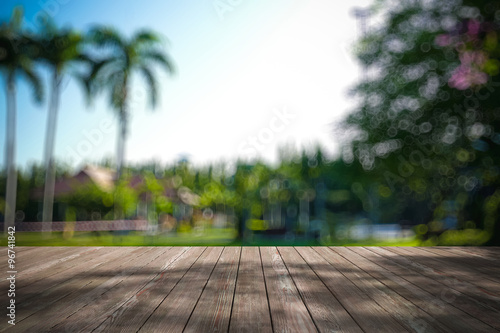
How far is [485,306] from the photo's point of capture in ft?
8.27

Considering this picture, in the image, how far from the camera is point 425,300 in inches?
Result: 104

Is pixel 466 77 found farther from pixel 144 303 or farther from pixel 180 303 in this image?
pixel 144 303

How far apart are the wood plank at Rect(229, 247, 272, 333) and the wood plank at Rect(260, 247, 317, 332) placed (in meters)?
0.05

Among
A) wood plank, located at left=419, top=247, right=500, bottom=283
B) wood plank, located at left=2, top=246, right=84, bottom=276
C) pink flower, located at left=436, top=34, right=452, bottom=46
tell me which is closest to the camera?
wood plank, located at left=419, top=247, right=500, bottom=283

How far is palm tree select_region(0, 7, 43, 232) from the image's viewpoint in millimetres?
20156

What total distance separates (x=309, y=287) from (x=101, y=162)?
6275 cm

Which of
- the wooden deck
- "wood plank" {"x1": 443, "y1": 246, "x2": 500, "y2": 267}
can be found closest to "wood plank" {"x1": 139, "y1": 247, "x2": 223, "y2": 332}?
the wooden deck

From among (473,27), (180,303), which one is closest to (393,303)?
(180,303)

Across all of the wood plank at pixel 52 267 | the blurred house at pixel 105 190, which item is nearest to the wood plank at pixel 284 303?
the wood plank at pixel 52 267

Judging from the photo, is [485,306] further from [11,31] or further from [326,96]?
[11,31]

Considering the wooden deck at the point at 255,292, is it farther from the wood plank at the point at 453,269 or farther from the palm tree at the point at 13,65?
the palm tree at the point at 13,65

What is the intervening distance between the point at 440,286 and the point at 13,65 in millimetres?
23607

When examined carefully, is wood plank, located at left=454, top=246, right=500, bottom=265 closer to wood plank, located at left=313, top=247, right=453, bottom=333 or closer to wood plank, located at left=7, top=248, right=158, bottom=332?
wood plank, located at left=313, top=247, right=453, bottom=333

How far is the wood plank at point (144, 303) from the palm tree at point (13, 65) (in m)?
20.4
